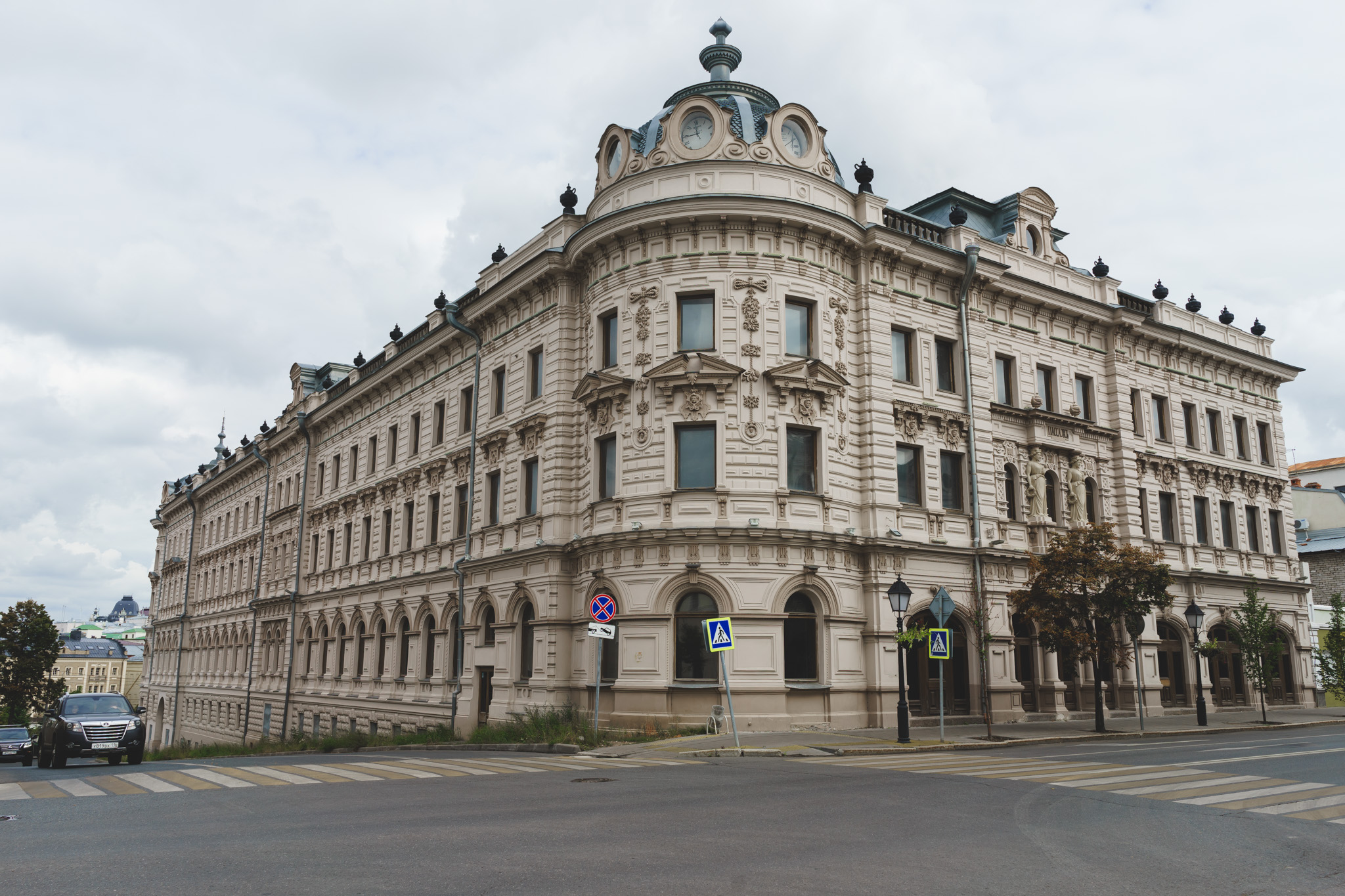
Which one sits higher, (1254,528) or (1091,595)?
(1254,528)

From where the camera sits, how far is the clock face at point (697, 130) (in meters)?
26.8

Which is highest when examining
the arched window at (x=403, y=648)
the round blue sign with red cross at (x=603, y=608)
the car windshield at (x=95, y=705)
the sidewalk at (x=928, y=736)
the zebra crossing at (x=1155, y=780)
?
the round blue sign with red cross at (x=603, y=608)

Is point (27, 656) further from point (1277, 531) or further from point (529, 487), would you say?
point (1277, 531)

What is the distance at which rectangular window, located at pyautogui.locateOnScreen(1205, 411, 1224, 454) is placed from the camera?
37625 mm

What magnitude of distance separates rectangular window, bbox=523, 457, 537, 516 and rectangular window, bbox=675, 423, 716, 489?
21.8ft

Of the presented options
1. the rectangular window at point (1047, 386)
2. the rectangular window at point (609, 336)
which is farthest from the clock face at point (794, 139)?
the rectangular window at point (1047, 386)

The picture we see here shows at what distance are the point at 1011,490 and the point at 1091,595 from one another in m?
5.26

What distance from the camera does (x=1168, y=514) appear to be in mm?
35062

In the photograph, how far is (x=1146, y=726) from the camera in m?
26.9

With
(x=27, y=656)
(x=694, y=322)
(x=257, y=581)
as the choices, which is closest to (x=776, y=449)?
(x=694, y=322)

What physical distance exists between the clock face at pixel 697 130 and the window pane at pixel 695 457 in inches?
309

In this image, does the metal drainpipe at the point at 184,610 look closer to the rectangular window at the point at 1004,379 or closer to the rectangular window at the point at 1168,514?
the rectangular window at the point at 1004,379

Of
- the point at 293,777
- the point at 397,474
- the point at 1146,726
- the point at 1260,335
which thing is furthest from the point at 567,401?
the point at 1260,335

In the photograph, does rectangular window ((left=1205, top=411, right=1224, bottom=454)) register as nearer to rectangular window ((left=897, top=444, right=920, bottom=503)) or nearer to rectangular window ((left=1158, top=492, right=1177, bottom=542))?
rectangular window ((left=1158, top=492, right=1177, bottom=542))
